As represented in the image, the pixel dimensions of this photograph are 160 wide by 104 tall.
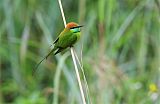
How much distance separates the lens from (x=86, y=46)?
2.71 metres

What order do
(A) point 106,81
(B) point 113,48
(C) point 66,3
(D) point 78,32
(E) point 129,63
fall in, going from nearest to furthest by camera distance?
(D) point 78,32, (A) point 106,81, (B) point 113,48, (E) point 129,63, (C) point 66,3

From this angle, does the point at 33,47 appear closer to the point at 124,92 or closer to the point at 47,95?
the point at 47,95

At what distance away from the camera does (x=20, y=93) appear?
2740mm

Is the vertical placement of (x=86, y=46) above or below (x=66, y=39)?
above

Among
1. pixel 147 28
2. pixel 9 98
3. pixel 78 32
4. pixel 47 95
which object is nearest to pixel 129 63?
pixel 147 28

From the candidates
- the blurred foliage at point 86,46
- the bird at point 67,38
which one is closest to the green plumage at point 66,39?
the bird at point 67,38

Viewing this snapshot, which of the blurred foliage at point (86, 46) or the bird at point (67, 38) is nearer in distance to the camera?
the bird at point (67, 38)

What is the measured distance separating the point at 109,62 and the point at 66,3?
87 centimetres

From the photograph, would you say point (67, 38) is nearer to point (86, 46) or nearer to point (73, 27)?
point (73, 27)

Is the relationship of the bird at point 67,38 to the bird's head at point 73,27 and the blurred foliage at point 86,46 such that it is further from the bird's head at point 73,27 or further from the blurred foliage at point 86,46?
the blurred foliage at point 86,46

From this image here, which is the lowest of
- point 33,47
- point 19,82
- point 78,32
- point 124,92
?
point 78,32

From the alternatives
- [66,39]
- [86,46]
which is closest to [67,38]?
[66,39]

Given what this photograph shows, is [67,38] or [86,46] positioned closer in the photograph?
[67,38]

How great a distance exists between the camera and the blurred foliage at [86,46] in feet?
7.51
